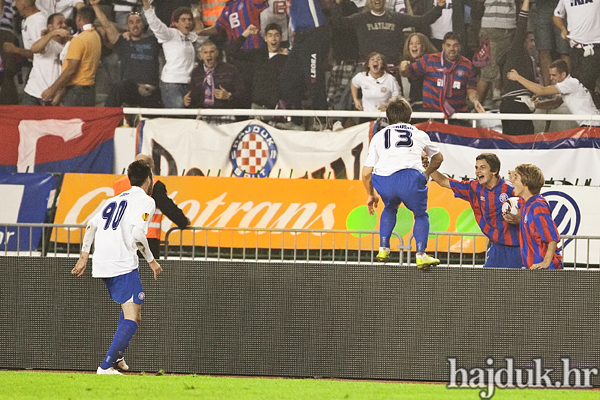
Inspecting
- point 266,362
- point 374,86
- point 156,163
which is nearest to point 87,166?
point 156,163

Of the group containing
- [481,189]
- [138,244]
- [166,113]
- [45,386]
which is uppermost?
[166,113]

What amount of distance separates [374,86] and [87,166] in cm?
467

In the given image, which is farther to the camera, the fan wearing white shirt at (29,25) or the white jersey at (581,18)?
the fan wearing white shirt at (29,25)

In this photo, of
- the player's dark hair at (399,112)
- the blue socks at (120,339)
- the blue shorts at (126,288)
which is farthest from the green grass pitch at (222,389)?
the player's dark hair at (399,112)

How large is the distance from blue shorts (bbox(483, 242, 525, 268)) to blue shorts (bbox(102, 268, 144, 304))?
3107mm

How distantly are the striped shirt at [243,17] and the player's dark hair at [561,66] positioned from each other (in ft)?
15.0

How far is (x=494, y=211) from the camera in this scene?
7777mm

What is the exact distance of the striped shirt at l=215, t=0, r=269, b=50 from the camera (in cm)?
1402

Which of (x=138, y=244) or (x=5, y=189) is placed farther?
(x=5, y=189)

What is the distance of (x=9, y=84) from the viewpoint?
14.9m

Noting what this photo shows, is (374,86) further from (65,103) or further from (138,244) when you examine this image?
(138,244)

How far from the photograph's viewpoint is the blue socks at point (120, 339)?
23.0ft

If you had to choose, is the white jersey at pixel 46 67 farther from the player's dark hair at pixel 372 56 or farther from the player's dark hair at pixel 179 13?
the player's dark hair at pixel 372 56

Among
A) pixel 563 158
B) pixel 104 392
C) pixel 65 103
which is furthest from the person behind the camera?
pixel 65 103
